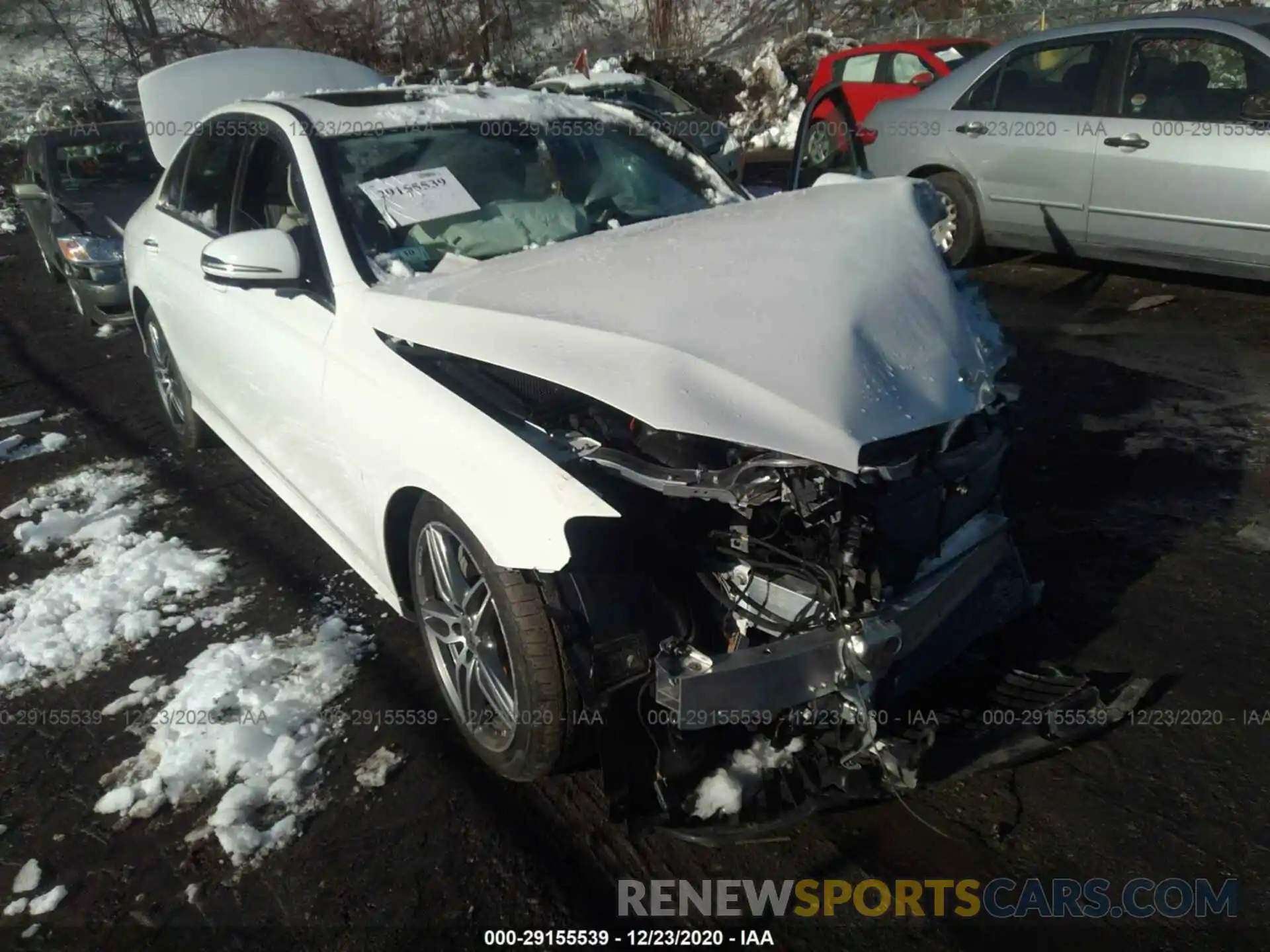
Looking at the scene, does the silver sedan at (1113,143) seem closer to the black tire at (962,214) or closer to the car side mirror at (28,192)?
the black tire at (962,214)

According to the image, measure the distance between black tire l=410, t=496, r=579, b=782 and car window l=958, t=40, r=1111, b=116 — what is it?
5354 mm

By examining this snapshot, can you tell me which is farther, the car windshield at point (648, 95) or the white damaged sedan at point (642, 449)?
the car windshield at point (648, 95)

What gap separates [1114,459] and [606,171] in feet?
8.17

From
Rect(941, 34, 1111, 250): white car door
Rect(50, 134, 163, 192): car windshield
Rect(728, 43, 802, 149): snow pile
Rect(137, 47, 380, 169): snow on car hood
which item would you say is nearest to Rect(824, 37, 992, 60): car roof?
Rect(728, 43, 802, 149): snow pile

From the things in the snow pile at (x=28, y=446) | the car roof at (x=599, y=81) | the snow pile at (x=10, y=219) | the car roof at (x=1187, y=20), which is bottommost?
the snow pile at (x=10, y=219)

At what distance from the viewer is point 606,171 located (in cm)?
360

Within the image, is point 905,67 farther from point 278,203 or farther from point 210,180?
point 278,203

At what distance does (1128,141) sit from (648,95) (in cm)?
730

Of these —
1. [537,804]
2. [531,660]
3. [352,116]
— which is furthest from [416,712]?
[352,116]

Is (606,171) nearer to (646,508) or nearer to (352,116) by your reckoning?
(352,116)

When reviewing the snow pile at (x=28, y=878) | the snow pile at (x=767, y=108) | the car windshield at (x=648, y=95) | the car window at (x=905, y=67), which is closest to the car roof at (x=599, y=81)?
the car windshield at (x=648, y=95)

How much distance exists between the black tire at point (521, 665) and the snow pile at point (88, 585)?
61.4 inches

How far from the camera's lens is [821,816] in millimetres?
2375

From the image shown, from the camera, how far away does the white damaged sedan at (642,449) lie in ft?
6.93
